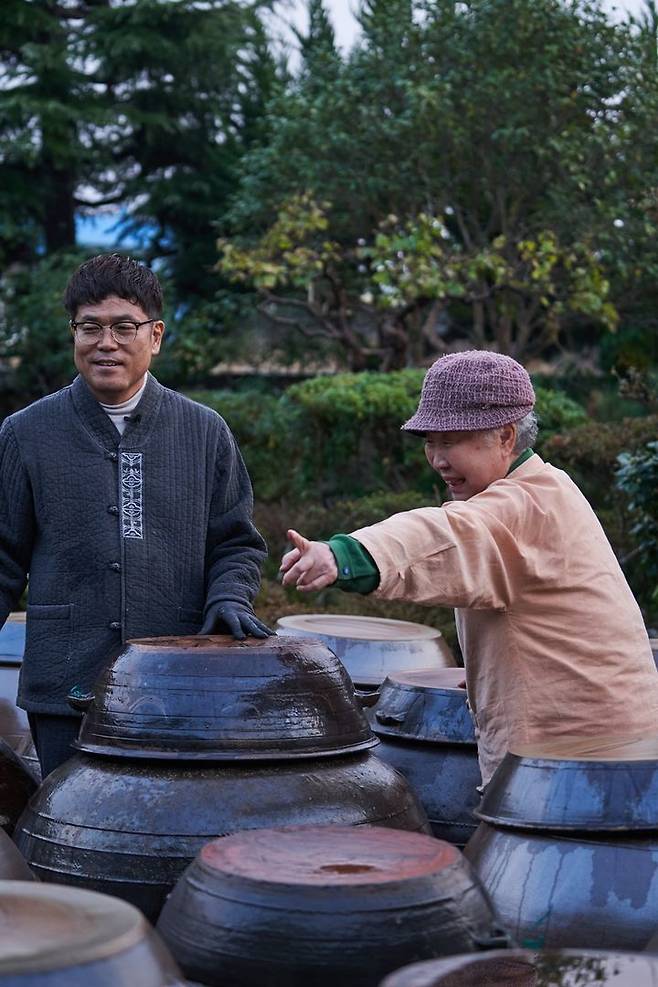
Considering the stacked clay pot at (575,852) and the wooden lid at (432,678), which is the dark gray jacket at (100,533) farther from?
the stacked clay pot at (575,852)

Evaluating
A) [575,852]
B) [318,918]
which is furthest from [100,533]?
[318,918]

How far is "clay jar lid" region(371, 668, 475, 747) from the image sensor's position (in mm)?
4234

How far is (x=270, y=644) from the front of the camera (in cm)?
347

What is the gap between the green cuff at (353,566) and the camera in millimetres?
2947

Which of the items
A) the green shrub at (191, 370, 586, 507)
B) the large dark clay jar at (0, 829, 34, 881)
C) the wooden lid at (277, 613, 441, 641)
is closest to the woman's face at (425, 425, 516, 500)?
the large dark clay jar at (0, 829, 34, 881)

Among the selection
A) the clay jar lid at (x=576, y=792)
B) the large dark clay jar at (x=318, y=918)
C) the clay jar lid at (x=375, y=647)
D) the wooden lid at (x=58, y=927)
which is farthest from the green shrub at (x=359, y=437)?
the wooden lid at (x=58, y=927)

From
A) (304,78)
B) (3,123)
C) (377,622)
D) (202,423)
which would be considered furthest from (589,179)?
(202,423)

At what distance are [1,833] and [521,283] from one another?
38.4 feet

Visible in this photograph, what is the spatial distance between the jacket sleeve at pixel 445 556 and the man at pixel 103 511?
0.82m

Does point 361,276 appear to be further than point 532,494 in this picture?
Yes

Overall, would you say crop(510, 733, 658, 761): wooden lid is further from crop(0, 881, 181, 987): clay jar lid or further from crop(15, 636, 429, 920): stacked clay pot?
crop(0, 881, 181, 987): clay jar lid

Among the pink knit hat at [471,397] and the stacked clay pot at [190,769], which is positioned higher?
the pink knit hat at [471,397]

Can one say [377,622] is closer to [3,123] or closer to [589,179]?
[589,179]

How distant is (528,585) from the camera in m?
3.41
